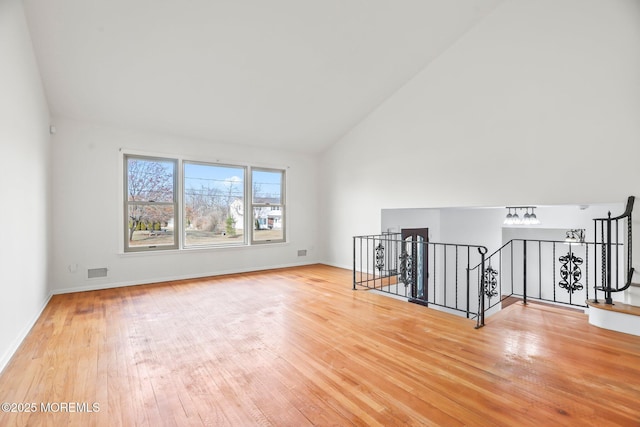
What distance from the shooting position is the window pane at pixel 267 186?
658 cm

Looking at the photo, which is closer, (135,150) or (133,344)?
(133,344)

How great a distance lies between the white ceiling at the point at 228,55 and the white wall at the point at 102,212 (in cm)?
26

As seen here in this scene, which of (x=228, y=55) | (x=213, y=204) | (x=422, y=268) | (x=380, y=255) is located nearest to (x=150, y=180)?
(x=213, y=204)

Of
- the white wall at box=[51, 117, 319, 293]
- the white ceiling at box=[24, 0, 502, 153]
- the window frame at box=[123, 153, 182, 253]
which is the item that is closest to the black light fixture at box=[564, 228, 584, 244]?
the white ceiling at box=[24, 0, 502, 153]

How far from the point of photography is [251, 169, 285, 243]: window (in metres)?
6.56

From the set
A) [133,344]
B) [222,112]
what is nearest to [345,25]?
[222,112]

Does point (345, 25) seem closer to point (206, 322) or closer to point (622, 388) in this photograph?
point (206, 322)

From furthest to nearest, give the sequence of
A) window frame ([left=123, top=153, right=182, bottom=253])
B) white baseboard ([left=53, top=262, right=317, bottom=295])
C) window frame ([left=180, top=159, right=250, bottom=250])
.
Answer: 1. window frame ([left=180, top=159, right=250, bottom=250])
2. window frame ([left=123, top=153, right=182, bottom=253])
3. white baseboard ([left=53, top=262, right=317, bottom=295])

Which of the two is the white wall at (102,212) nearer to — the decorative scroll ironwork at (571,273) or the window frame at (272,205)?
the window frame at (272,205)

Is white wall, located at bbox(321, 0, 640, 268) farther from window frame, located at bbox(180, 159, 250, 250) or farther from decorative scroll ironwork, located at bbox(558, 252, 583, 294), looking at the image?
window frame, located at bbox(180, 159, 250, 250)

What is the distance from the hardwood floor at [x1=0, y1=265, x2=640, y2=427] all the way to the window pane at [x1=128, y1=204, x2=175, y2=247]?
1598mm

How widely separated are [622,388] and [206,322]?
3.68m

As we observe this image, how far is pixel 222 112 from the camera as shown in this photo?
5.12 meters

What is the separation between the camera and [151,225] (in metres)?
5.39
